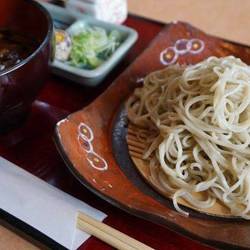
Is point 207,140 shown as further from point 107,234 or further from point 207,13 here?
point 207,13

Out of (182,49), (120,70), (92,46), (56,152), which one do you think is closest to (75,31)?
(92,46)

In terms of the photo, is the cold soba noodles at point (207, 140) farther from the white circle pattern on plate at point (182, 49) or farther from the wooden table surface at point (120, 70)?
the white circle pattern on plate at point (182, 49)

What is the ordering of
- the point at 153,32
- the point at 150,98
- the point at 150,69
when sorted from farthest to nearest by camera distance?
1. the point at 153,32
2. the point at 150,69
3. the point at 150,98

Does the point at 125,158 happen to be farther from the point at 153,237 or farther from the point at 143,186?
the point at 153,237

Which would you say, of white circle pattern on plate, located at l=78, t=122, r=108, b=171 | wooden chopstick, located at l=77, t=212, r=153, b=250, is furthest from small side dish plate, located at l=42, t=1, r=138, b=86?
wooden chopstick, located at l=77, t=212, r=153, b=250

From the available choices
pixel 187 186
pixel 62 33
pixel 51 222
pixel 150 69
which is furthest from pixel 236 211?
pixel 62 33

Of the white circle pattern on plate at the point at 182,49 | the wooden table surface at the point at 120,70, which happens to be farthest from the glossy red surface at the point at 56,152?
the white circle pattern on plate at the point at 182,49
